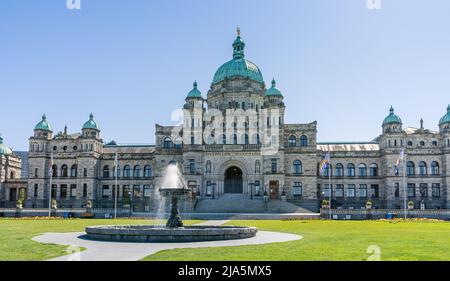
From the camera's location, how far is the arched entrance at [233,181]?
8056 cm

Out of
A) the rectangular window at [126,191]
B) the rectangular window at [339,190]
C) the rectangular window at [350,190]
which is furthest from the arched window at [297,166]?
the rectangular window at [126,191]

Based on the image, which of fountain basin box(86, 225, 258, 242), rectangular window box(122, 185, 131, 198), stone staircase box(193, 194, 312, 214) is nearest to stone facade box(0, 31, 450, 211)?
rectangular window box(122, 185, 131, 198)

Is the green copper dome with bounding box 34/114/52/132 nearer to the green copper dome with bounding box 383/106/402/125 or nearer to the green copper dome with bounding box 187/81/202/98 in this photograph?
the green copper dome with bounding box 187/81/202/98

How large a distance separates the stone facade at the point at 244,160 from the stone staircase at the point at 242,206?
4.58m

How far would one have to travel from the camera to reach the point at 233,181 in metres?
81.0

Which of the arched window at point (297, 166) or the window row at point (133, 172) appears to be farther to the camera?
the window row at point (133, 172)

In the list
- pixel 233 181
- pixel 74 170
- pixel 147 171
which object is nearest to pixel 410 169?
pixel 233 181

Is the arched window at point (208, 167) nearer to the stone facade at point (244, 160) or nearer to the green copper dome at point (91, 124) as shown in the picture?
the stone facade at point (244, 160)

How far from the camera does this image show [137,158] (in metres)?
90.6

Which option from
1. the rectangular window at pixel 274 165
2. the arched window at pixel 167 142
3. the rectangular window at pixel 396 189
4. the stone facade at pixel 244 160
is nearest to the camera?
the rectangular window at pixel 274 165

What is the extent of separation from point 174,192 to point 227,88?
56086 mm
